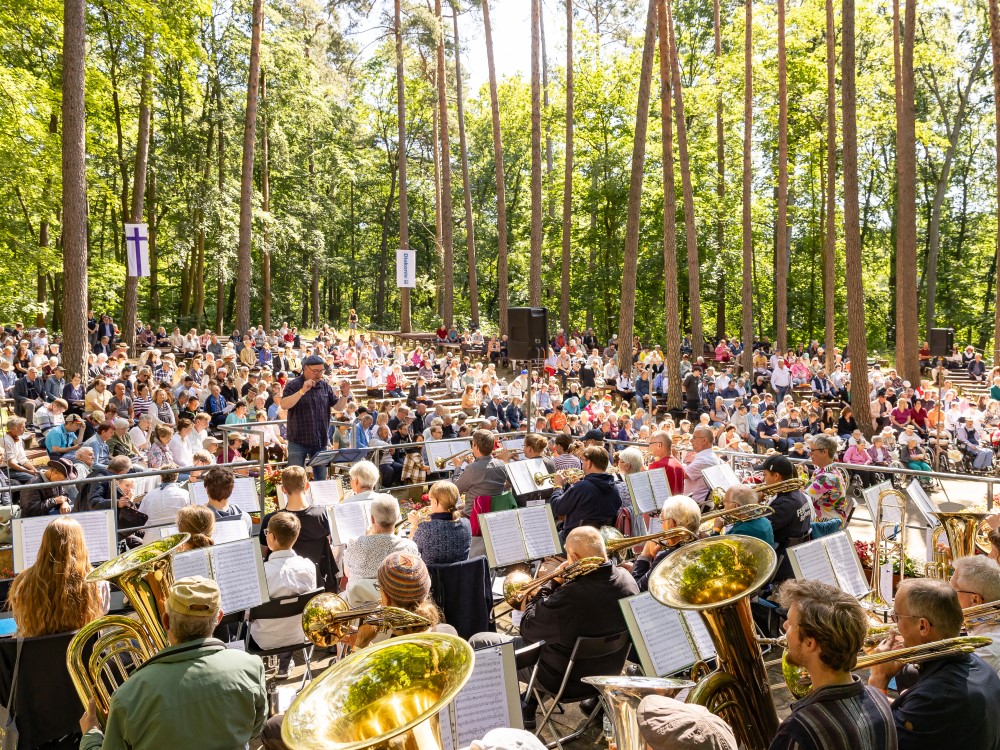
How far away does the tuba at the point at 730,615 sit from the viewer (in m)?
2.90

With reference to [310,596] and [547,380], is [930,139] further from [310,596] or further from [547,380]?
[310,596]

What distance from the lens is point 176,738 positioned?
108 inches

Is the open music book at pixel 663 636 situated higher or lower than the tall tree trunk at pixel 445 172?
lower

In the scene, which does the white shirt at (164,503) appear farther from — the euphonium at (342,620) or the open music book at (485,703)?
the open music book at (485,703)

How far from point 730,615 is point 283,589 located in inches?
115

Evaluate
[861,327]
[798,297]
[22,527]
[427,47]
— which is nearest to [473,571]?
[22,527]

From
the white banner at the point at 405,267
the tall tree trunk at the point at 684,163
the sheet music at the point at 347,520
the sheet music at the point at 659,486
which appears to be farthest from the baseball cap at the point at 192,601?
the white banner at the point at 405,267

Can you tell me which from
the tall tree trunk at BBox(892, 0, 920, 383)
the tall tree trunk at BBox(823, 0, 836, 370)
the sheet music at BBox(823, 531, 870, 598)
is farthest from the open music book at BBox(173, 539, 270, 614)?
the tall tree trunk at BBox(823, 0, 836, 370)

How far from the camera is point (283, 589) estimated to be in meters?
4.95

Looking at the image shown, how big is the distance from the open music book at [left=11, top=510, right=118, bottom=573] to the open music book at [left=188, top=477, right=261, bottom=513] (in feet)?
5.46

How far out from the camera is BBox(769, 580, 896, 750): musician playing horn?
2490 mm

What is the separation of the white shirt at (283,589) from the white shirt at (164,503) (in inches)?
99.3

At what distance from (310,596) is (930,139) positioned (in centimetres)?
3065

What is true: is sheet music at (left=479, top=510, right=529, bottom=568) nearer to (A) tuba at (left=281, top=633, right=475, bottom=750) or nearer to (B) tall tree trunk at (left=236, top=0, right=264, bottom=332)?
(A) tuba at (left=281, top=633, right=475, bottom=750)
